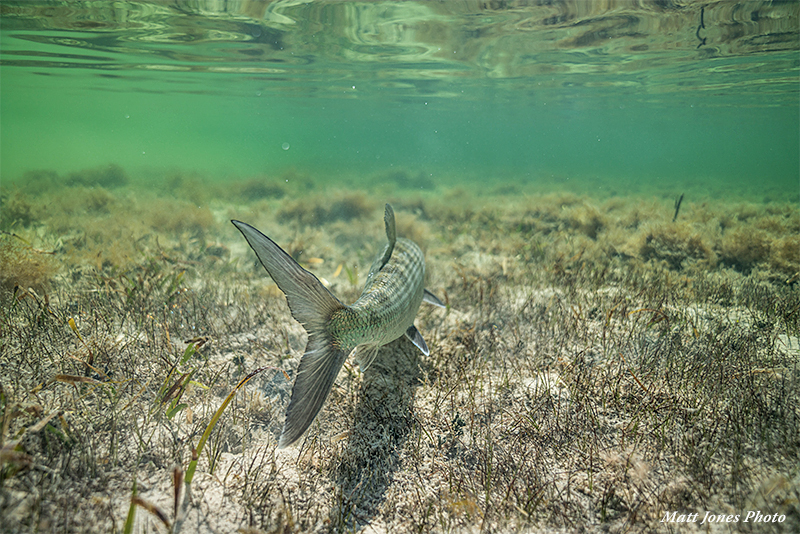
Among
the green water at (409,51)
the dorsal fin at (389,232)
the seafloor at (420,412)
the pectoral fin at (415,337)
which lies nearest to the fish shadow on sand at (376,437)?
the seafloor at (420,412)

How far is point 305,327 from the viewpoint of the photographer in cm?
248

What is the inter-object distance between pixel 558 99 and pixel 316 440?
3531cm

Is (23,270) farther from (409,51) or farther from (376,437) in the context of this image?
(409,51)

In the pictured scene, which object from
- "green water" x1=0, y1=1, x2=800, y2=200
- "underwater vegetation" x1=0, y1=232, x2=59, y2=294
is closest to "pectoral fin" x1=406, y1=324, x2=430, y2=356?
"underwater vegetation" x1=0, y1=232, x2=59, y2=294

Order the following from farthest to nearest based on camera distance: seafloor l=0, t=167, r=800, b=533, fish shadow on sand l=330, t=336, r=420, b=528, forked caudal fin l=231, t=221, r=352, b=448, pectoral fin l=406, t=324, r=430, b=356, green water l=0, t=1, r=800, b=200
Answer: green water l=0, t=1, r=800, b=200
pectoral fin l=406, t=324, r=430, b=356
fish shadow on sand l=330, t=336, r=420, b=528
seafloor l=0, t=167, r=800, b=533
forked caudal fin l=231, t=221, r=352, b=448

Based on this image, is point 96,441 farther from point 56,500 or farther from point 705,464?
point 705,464

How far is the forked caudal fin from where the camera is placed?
226 centimetres

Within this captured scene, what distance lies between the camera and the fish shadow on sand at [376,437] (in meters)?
2.73

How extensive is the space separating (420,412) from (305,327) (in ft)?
5.80

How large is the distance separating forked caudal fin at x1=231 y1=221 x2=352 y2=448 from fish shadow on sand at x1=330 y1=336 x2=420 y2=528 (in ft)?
2.50

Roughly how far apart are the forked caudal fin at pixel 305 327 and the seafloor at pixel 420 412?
0.76 metres

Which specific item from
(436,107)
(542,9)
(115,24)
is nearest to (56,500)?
(542,9)

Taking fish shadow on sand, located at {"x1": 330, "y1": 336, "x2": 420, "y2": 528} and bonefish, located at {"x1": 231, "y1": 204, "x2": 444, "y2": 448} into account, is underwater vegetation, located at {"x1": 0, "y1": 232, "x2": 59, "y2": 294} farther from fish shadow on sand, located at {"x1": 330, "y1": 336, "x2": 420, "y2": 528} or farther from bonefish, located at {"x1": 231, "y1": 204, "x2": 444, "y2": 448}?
bonefish, located at {"x1": 231, "y1": 204, "x2": 444, "y2": 448}

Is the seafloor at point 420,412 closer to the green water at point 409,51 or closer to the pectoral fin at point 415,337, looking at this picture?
the pectoral fin at point 415,337
